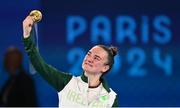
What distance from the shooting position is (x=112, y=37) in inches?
248

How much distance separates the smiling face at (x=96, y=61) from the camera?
417 centimetres

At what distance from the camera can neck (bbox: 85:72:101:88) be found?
4207 millimetres

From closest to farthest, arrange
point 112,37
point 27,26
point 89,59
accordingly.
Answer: point 27,26
point 89,59
point 112,37

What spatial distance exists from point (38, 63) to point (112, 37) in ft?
7.67

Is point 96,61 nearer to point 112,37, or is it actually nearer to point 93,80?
point 93,80

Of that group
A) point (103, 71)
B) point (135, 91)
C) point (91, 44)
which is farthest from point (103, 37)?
point (103, 71)

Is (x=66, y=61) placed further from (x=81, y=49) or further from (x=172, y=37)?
(x=172, y=37)

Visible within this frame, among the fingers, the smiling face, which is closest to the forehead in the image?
the smiling face

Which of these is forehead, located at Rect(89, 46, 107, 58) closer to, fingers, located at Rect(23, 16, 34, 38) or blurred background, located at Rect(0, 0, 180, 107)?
fingers, located at Rect(23, 16, 34, 38)

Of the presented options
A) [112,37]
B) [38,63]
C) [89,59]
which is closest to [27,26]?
[38,63]

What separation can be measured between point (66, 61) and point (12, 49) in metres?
0.54

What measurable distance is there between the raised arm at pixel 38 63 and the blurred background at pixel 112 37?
2.13m

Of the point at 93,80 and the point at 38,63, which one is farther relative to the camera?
the point at 93,80

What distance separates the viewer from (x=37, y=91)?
246 inches
